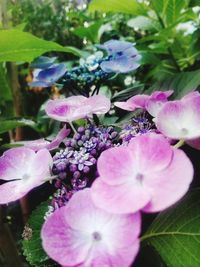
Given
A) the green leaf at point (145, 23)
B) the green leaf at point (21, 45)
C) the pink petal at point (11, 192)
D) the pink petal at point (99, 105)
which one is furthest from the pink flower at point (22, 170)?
the green leaf at point (145, 23)

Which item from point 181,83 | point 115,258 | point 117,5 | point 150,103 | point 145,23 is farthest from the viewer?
point 145,23

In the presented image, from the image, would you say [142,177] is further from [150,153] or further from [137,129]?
[137,129]

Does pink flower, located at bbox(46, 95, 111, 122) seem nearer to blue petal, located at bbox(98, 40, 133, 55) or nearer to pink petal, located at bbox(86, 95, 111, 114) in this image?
pink petal, located at bbox(86, 95, 111, 114)

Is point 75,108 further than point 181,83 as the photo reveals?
No

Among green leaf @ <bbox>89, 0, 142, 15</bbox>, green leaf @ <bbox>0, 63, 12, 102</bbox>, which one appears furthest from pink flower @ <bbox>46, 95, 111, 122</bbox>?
green leaf @ <bbox>89, 0, 142, 15</bbox>

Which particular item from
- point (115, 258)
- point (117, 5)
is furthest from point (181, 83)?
point (115, 258)

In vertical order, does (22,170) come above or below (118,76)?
above

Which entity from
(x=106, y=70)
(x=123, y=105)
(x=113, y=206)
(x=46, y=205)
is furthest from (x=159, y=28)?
(x=113, y=206)
